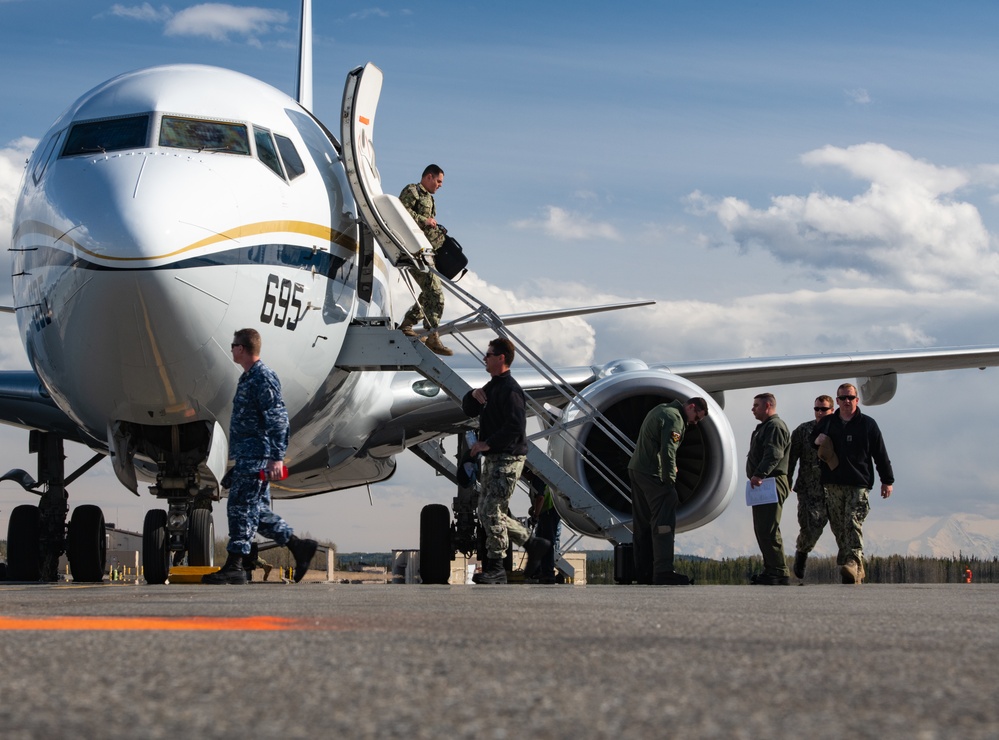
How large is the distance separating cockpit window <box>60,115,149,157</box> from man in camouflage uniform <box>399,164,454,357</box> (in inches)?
106

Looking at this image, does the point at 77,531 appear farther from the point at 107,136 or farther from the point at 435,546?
the point at 107,136

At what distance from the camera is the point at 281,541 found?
8.51 metres

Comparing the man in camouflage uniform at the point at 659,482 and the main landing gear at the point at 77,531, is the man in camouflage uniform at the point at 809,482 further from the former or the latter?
the main landing gear at the point at 77,531

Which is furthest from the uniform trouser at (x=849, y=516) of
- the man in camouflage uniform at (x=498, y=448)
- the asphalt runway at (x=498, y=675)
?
the asphalt runway at (x=498, y=675)

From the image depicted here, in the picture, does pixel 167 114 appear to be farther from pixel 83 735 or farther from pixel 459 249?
pixel 83 735

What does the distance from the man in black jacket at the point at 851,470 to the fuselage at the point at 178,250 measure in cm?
445

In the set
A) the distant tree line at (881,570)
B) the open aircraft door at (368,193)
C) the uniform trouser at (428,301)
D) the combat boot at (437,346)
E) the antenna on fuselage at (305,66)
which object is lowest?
the distant tree line at (881,570)

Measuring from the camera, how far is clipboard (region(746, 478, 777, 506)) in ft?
36.1

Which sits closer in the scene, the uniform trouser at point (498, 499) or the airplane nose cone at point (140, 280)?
the airplane nose cone at point (140, 280)

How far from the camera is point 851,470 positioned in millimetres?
11250

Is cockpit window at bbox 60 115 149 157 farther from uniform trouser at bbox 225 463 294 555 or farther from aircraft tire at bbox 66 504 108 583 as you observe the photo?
aircraft tire at bbox 66 504 108 583

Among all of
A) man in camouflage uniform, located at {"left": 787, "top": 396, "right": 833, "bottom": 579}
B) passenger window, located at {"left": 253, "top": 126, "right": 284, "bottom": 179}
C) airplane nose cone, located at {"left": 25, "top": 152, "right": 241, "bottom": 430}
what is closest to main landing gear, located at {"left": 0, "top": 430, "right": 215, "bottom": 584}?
airplane nose cone, located at {"left": 25, "top": 152, "right": 241, "bottom": 430}

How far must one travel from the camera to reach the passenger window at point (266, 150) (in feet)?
33.6

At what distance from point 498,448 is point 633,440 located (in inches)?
145
